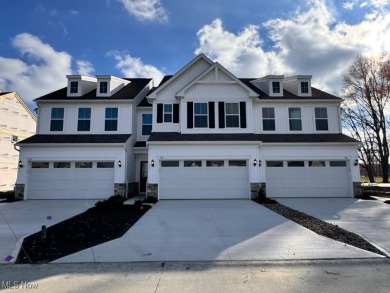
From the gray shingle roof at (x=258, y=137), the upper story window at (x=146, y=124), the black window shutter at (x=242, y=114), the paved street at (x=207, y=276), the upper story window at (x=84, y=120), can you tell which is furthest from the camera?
the upper story window at (x=146, y=124)

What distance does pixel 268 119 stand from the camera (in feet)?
55.9

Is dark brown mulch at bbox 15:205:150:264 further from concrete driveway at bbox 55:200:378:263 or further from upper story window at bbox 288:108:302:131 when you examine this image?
upper story window at bbox 288:108:302:131

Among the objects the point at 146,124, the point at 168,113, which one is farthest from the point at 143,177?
the point at 168,113

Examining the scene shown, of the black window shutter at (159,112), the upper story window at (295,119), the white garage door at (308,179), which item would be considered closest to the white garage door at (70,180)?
the black window shutter at (159,112)

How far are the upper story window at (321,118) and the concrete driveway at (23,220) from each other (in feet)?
46.8

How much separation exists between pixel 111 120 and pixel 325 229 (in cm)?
1376

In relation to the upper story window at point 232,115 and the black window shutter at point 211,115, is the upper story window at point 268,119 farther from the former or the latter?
the black window shutter at point 211,115

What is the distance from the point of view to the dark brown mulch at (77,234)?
5965mm

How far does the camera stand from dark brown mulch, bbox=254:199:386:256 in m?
6.53

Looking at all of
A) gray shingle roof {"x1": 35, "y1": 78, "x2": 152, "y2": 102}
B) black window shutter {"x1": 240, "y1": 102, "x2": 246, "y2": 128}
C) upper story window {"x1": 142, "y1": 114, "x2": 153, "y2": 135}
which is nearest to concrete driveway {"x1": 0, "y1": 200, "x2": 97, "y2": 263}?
upper story window {"x1": 142, "y1": 114, "x2": 153, "y2": 135}

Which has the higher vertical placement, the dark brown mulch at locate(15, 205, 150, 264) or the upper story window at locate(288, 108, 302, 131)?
the upper story window at locate(288, 108, 302, 131)

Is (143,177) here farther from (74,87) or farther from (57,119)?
(74,87)

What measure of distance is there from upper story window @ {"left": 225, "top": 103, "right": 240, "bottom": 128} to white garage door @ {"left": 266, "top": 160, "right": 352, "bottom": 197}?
3034 millimetres

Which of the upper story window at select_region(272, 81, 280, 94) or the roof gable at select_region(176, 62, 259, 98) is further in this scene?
the upper story window at select_region(272, 81, 280, 94)
